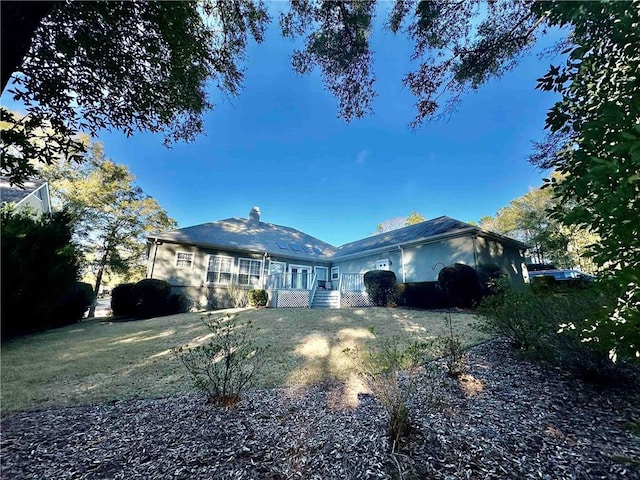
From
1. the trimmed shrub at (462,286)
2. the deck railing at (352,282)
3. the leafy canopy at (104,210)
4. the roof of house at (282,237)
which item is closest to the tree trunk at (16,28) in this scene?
the trimmed shrub at (462,286)

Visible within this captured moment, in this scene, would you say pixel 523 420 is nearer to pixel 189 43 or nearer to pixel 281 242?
pixel 189 43

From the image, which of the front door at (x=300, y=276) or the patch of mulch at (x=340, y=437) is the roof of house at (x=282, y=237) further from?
the patch of mulch at (x=340, y=437)

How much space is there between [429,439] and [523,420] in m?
A: 1.13

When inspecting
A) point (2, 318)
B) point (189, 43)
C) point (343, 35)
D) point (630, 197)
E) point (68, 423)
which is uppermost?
point (343, 35)

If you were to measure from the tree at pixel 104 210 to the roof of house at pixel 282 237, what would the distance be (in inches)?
275

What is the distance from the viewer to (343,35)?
4359mm

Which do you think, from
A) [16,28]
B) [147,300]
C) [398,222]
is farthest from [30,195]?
[398,222]

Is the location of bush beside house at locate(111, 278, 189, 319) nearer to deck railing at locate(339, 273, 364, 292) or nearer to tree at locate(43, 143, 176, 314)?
tree at locate(43, 143, 176, 314)

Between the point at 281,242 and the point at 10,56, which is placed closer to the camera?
the point at 10,56

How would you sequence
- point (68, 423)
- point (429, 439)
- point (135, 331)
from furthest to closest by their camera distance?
point (135, 331)
point (68, 423)
point (429, 439)

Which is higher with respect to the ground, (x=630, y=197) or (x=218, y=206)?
(x=218, y=206)

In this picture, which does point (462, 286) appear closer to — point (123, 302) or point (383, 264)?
point (383, 264)

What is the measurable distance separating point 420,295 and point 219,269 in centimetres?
1064

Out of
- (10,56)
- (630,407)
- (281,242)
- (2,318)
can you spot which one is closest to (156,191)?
(281,242)
